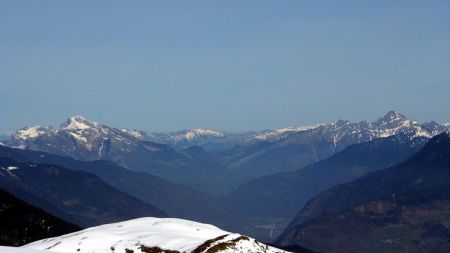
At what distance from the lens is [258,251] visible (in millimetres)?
166375

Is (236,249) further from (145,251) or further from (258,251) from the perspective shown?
(145,251)

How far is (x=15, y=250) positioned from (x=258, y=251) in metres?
104

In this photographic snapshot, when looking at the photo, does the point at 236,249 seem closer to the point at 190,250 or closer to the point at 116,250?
the point at 190,250

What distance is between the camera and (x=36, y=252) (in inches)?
2682

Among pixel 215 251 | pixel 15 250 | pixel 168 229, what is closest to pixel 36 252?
pixel 15 250

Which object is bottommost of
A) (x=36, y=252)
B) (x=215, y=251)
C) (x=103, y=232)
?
(x=36, y=252)

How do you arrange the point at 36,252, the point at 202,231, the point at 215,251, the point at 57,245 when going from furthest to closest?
the point at 202,231, the point at 57,245, the point at 215,251, the point at 36,252

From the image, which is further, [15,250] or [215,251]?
[215,251]

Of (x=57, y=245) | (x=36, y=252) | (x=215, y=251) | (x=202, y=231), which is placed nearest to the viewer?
(x=36, y=252)

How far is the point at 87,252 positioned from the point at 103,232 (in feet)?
78.8

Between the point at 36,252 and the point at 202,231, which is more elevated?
the point at 202,231

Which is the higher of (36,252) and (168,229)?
(168,229)

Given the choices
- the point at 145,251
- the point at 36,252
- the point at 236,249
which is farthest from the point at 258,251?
the point at 36,252

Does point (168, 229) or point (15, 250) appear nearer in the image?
point (15, 250)
